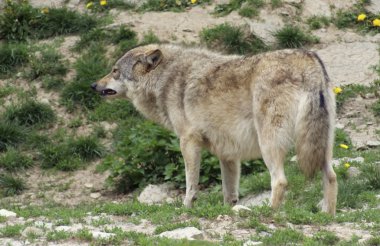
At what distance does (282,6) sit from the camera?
13.9 meters

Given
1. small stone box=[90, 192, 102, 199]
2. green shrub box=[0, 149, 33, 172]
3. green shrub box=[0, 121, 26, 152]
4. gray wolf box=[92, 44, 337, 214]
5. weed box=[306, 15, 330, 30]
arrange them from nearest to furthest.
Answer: gray wolf box=[92, 44, 337, 214]
small stone box=[90, 192, 102, 199]
green shrub box=[0, 149, 33, 172]
green shrub box=[0, 121, 26, 152]
weed box=[306, 15, 330, 30]

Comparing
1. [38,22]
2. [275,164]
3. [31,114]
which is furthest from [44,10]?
[275,164]

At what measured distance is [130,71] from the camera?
9.52m

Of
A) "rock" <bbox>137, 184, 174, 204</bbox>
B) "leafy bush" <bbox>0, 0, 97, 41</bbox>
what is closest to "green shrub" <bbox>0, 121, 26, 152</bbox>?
"leafy bush" <bbox>0, 0, 97, 41</bbox>

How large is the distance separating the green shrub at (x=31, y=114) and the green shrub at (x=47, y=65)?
2.64ft

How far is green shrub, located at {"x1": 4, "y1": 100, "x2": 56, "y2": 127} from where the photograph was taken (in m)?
12.5

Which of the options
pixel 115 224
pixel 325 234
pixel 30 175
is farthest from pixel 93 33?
pixel 325 234

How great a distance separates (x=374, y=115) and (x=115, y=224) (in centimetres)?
564

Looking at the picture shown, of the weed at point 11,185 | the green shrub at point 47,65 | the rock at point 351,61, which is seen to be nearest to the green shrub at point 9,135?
the weed at point 11,185

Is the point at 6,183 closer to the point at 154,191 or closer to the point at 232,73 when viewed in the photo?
the point at 154,191

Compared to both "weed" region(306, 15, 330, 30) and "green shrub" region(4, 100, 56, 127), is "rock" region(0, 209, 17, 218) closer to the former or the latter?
"green shrub" region(4, 100, 56, 127)

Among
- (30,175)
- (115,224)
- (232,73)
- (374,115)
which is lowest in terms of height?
(30,175)

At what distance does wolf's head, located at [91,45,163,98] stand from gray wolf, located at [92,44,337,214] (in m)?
0.01

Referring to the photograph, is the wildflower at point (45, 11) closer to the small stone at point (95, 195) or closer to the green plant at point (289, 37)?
the green plant at point (289, 37)
